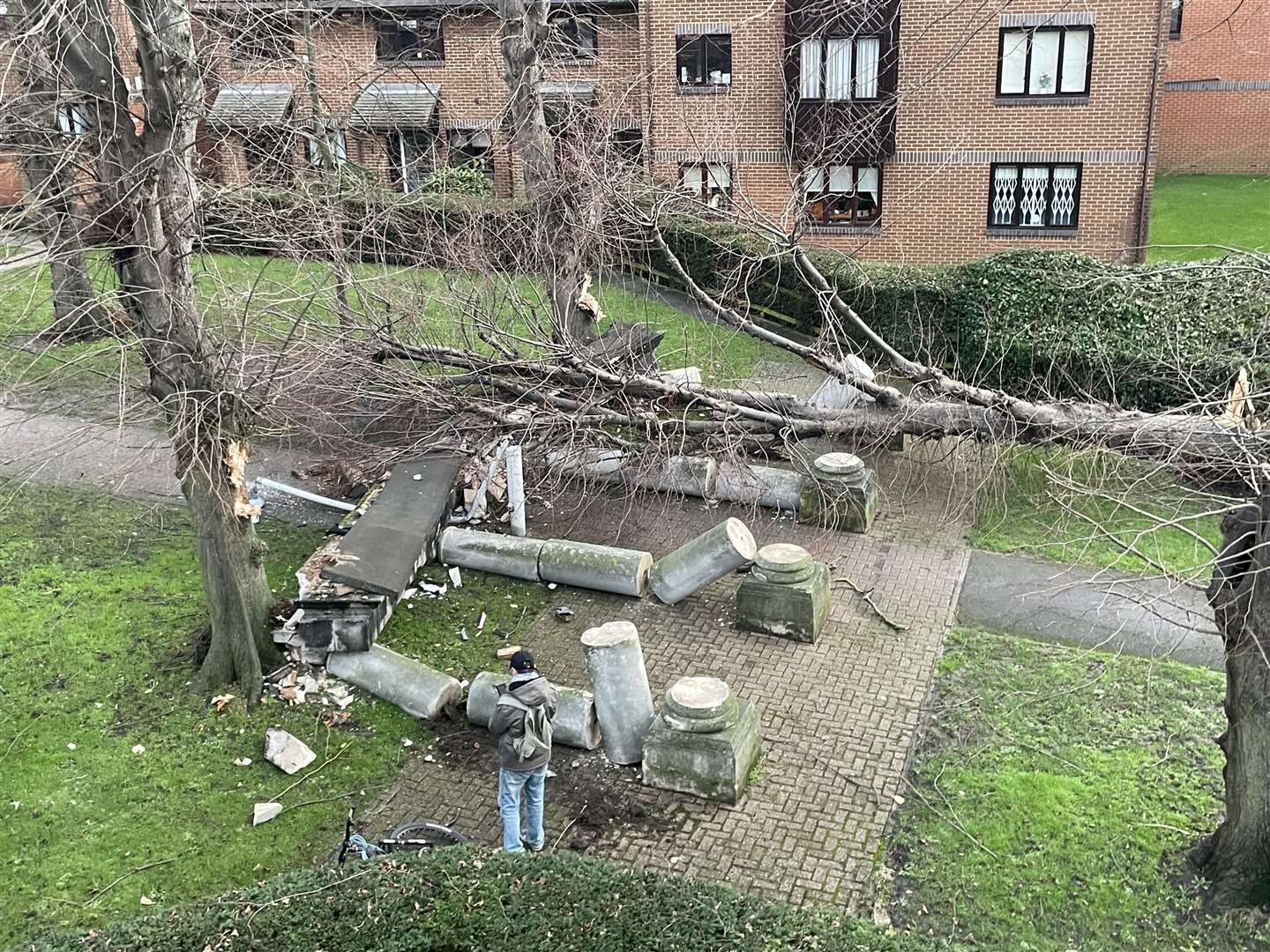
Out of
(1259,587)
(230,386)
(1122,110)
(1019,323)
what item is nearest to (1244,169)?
(1122,110)

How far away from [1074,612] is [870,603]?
1.94 metres

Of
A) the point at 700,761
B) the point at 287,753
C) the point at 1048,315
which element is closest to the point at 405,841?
the point at 287,753

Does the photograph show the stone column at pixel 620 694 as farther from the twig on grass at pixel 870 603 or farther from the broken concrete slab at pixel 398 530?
the twig on grass at pixel 870 603

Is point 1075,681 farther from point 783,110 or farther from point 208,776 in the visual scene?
point 783,110

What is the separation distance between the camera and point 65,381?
657 inches

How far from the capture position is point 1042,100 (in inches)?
819

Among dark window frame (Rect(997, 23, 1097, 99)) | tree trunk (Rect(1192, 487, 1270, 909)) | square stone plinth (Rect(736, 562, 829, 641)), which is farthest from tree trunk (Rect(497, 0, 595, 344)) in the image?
dark window frame (Rect(997, 23, 1097, 99))

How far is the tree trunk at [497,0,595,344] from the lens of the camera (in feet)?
40.1

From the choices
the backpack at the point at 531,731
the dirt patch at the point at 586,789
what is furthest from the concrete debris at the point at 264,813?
the backpack at the point at 531,731

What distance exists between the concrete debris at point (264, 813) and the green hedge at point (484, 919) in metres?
1.58

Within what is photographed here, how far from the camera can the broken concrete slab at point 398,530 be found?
395 inches

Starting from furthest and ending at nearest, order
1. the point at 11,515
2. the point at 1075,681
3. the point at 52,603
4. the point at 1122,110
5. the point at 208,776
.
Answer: the point at 1122,110, the point at 11,515, the point at 52,603, the point at 1075,681, the point at 208,776

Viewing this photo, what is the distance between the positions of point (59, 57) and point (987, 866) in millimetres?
8529

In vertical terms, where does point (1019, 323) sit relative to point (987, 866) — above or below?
above
